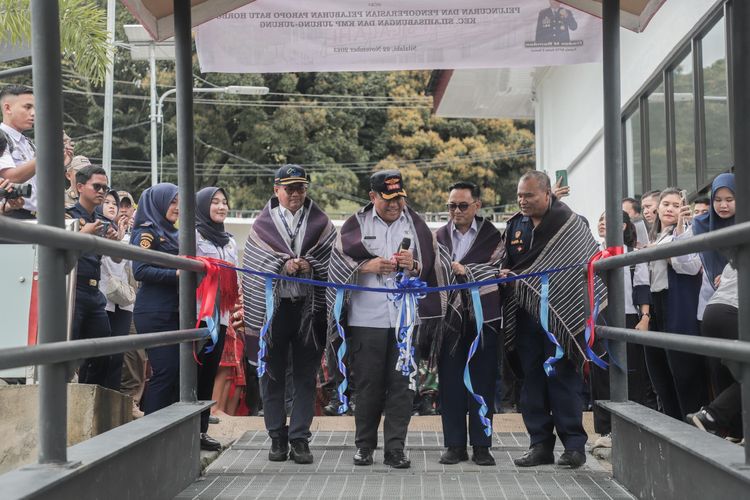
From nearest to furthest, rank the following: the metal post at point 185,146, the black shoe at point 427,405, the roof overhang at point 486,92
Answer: the metal post at point 185,146
the black shoe at point 427,405
the roof overhang at point 486,92

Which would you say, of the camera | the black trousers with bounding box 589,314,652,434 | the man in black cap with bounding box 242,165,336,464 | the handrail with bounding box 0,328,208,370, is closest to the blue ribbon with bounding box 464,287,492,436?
the man in black cap with bounding box 242,165,336,464

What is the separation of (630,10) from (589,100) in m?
8.90

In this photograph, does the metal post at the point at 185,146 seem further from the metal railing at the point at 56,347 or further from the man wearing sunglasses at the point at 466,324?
the man wearing sunglasses at the point at 466,324

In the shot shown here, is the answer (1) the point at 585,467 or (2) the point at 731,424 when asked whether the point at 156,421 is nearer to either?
(1) the point at 585,467

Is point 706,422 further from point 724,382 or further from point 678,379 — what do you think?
point 678,379

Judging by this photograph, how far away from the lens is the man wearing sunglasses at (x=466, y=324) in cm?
652

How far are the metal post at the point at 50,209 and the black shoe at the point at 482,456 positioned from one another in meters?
3.44

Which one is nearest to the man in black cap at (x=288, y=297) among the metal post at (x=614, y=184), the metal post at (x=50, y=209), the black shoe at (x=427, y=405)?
the metal post at (x=614, y=184)

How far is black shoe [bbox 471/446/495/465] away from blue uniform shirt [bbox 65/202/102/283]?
2.93 meters

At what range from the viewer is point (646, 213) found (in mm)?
8938

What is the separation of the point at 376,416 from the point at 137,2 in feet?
10.0

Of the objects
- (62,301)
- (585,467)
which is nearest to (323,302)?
(585,467)

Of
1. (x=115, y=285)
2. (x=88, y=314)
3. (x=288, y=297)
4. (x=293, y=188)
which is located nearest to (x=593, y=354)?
(x=288, y=297)

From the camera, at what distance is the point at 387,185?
6453mm
